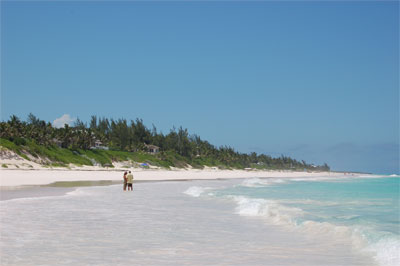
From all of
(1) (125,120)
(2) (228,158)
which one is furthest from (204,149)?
(1) (125,120)

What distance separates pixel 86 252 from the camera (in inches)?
339

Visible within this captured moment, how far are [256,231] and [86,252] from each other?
218 inches

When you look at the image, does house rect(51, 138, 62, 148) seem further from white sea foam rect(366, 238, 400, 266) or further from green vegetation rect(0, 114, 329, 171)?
white sea foam rect(366, 238, 400, 266)

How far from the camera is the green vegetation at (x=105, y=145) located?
7188cm

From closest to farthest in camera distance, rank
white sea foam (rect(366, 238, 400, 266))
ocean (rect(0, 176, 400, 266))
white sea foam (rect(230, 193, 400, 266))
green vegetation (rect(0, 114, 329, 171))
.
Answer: ocean (rect(0, 176, 400, 266)) → white sea foam (rect(366, 238, 400, 266)) → white sea foam (rect(230, 193, 400, 266)) → green vegetation (rect(0, 114, 329, 171))

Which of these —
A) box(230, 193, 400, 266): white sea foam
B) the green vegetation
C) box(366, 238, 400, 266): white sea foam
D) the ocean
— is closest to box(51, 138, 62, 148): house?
the green vegetation

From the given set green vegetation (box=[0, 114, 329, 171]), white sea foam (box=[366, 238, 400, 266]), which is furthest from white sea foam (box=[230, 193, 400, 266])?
green vegetation (box=[0, 114, 329, 171])

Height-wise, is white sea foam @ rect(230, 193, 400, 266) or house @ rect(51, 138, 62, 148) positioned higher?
house @ rect(51, 138, 62, 148)

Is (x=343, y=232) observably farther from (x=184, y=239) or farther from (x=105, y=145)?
(x=105, y=145)

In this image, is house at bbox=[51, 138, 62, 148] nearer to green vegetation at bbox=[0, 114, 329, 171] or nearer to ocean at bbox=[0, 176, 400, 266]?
green vegetation at bbox=[0, 114, 329, 171]

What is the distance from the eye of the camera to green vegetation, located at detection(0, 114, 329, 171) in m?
71.9

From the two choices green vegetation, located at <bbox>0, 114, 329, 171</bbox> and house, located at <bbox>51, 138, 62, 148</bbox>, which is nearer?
green vegetation, located at <bbox>0, 114, 329, 171</bbox>

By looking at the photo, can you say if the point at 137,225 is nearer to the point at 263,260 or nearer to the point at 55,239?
the point at 55,239

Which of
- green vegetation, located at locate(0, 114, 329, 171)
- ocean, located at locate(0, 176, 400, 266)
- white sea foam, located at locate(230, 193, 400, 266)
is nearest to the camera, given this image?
ocean, located at locate(0, 176, 400, 266)
